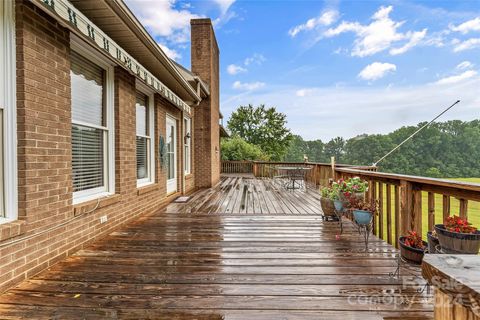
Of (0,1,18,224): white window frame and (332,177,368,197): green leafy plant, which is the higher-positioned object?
(0,1,18,224): white window frame

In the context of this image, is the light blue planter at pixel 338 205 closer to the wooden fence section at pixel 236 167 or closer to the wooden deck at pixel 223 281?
the wooden deck at pixel 223 281

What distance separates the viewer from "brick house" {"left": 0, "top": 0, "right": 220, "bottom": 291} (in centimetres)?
211

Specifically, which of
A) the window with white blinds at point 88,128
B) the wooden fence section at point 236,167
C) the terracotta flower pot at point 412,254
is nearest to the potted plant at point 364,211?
the terracotta flower pot at point 412,254

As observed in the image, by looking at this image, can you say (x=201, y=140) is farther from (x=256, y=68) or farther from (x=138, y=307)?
(x=256, y=68)

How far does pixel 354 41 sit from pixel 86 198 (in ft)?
67.2

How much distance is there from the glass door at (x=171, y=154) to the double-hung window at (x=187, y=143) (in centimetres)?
96

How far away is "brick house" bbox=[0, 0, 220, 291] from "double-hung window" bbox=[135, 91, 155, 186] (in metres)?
0.02

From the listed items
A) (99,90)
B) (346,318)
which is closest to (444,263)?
(346,318)

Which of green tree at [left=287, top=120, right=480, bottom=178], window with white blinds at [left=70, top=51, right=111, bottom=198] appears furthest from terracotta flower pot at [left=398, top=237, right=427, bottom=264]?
green tree at [left=287, top=120, right=480, bottom=178]

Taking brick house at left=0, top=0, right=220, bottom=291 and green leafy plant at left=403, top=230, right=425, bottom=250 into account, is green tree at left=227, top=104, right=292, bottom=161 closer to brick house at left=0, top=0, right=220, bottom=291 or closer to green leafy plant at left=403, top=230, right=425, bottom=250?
brick house at left=0, top=0, right=220, bottom=291

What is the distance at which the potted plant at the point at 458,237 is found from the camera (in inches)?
69.9

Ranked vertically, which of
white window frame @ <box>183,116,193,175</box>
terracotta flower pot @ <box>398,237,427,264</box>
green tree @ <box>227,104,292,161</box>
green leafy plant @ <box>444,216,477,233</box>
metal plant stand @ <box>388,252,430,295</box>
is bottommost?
metal plant stand @ <box>388,252,430,295</box>

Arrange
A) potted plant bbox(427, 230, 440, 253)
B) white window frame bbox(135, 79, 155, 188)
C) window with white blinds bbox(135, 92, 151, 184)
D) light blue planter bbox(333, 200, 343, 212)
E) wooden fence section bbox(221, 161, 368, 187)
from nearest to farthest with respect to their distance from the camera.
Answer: potted plant bbox(427, 230, 440, 253) < light blue planter bbox(333, 200, 343, 212) < window with white blinds bbox(135, 92, 151, 184) < white window frame bbox(135, 79, 155, 188) < wooden fence section bbox(221, 161, 368, 187)

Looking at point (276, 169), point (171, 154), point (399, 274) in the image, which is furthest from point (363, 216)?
point (276, 169)
